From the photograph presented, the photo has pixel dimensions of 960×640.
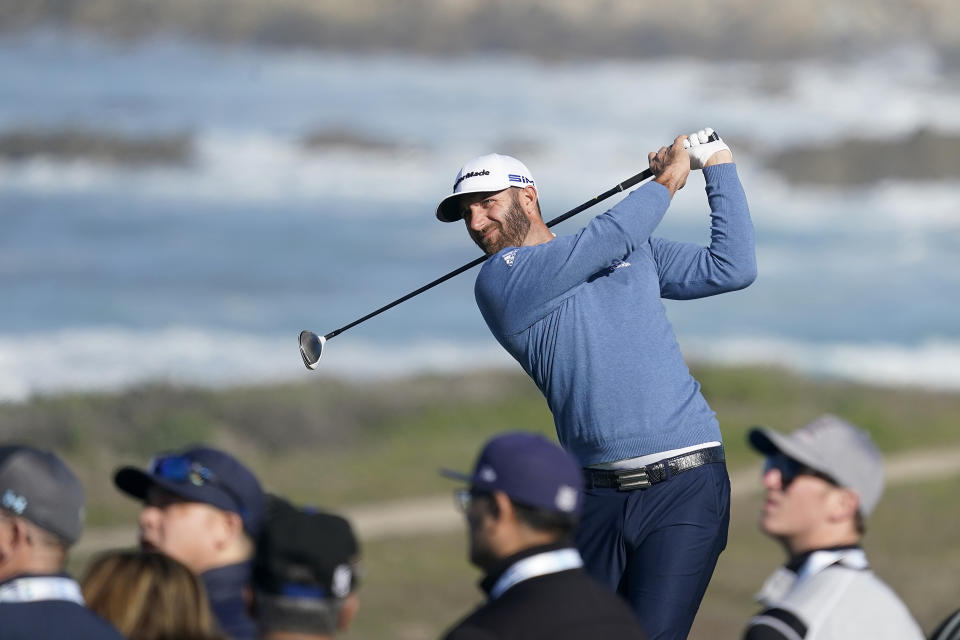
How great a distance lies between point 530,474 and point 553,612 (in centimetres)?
30

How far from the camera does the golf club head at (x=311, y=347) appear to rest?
19.9ft

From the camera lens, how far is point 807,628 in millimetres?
3145

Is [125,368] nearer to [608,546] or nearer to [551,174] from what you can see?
[551,174]

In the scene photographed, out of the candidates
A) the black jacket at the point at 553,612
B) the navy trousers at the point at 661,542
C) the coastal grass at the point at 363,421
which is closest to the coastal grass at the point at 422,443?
the coastal grass at the point at 363,421

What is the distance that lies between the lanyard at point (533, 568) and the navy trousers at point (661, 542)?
122cm

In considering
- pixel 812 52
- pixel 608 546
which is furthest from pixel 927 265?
pixel 608 546

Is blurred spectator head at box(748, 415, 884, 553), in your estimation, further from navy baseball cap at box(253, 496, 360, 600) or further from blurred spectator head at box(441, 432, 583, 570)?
navy baseball cap at box(253, 496, 360, 600)

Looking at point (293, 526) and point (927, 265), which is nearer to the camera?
point (293, 526)

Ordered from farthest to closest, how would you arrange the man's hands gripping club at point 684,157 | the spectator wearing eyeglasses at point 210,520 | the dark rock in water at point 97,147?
the dark rock in water at point 97,147 < the man's hands gripping club at point 684,157 < the spectator wearing eyeglasses at point 210,520

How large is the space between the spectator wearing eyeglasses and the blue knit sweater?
1.21 meters

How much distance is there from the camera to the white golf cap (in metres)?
4.77

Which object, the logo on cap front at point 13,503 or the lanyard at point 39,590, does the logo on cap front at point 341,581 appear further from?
the logo on cap front at point 13,503

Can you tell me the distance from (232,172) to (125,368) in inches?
436

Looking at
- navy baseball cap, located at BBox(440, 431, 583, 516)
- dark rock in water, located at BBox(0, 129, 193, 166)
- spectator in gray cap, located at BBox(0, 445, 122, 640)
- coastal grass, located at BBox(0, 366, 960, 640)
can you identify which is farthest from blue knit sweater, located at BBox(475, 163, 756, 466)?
dark rock in water, located at BBox(0, 129, 193, 166)
